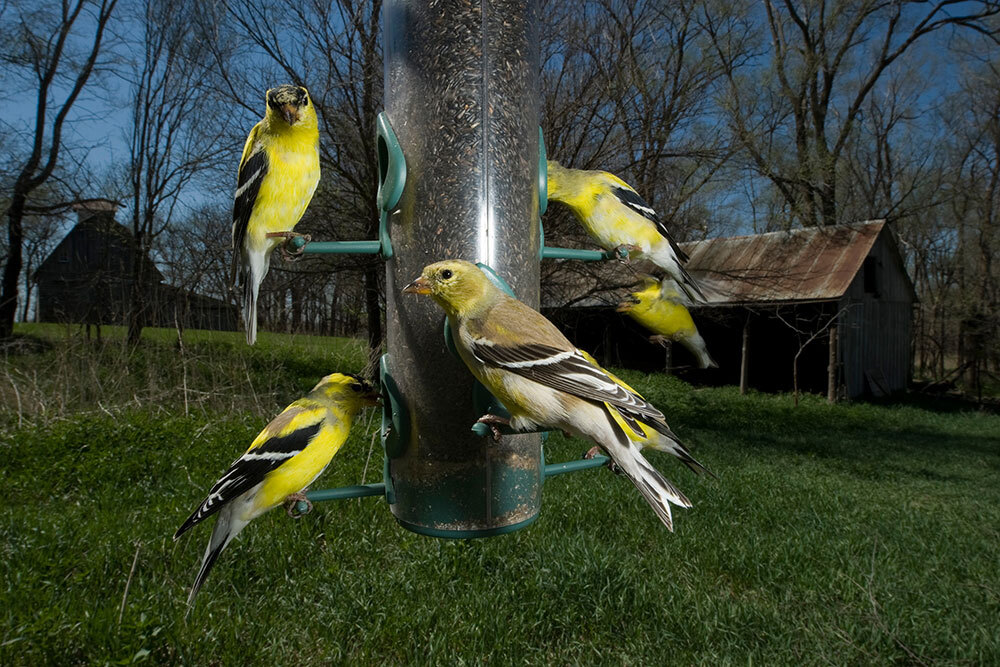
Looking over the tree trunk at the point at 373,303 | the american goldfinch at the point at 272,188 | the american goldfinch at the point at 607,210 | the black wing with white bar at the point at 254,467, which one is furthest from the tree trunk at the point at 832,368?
the black wing with white bar at the point at 254,467

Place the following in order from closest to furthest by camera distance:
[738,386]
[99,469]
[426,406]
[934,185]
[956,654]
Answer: [426,406]
[956,654]
[99,469]
[738,386]
[934,185]

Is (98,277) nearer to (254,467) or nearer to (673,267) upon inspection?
(254,467)

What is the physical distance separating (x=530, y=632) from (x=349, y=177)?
788 centimetres

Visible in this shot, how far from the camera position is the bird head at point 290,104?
2678mm

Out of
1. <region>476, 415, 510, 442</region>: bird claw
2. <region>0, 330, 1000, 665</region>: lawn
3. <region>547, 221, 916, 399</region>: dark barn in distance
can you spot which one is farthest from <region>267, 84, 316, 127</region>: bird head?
<region>547, 221, 916, 399</region>: dark barn in distance

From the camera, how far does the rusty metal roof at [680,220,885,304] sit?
13500 millimetres

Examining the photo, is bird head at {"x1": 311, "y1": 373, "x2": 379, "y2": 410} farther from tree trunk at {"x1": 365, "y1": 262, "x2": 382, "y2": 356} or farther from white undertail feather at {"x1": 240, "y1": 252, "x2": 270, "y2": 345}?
tree trunk at {"x1": 365, "y1": 262, "x2": 382, "y2": 356}

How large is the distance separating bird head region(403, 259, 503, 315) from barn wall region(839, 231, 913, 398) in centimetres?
1761

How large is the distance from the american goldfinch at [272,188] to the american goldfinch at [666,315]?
1587 millimetres

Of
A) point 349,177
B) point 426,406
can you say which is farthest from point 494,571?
point 349,177

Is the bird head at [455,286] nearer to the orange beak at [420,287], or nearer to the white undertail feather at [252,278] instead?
the orange beak at [420,287]

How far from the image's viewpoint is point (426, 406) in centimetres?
255

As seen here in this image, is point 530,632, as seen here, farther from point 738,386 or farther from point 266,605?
point 738,386

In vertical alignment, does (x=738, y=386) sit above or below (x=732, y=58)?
below
